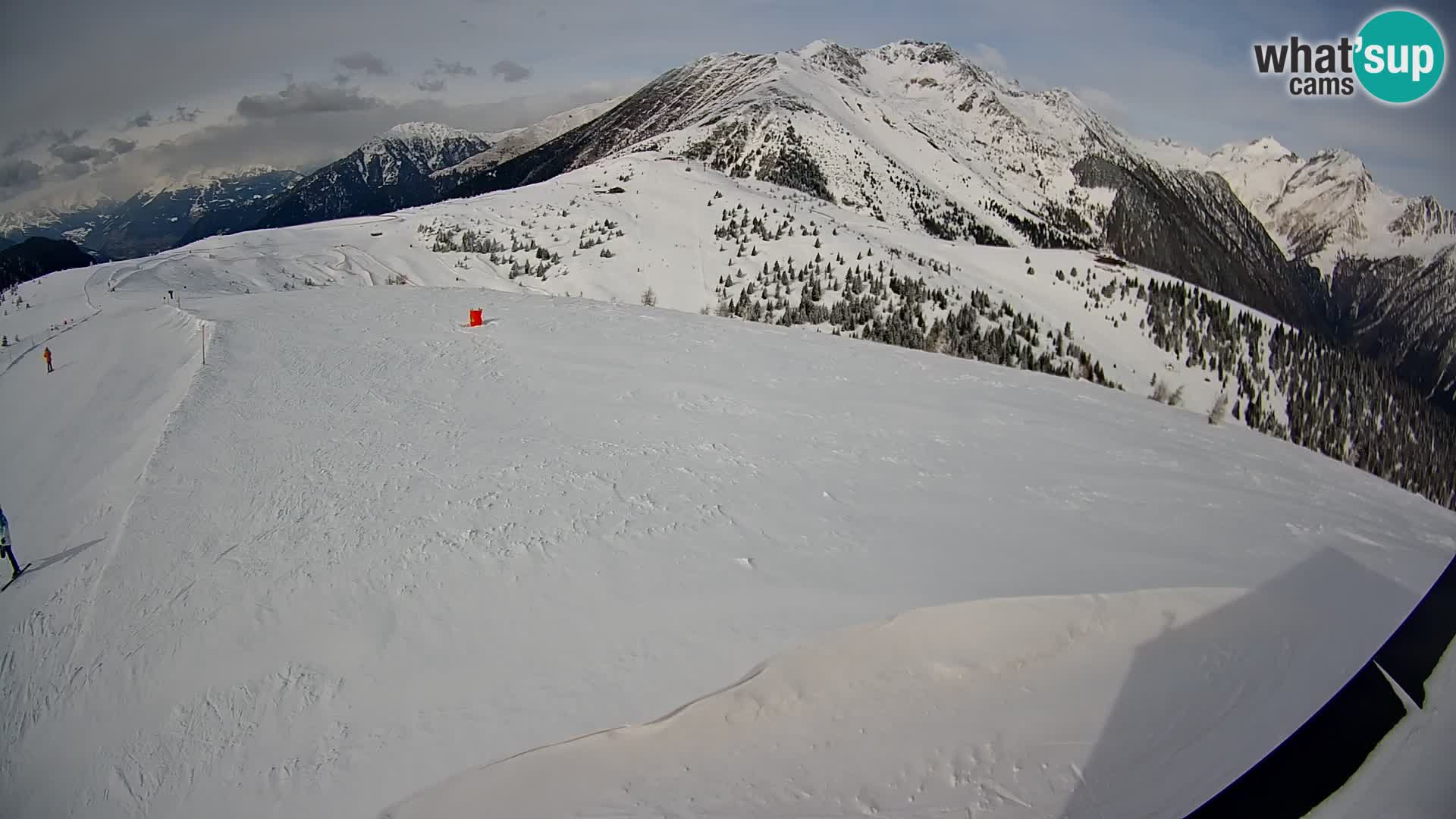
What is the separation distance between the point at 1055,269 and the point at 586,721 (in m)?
35.3

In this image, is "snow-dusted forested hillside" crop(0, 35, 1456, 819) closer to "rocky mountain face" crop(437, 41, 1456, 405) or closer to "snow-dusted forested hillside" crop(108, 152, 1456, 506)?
"snow-dusted forested hillside" crop(108, 152, 1456, 506)

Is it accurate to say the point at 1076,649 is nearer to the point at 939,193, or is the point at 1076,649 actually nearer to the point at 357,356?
the point at 357,356

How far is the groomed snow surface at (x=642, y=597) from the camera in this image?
4.54 metres

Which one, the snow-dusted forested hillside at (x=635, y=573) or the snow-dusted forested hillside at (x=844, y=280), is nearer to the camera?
the snow-dusted forested hillside at (x=635, y=573)

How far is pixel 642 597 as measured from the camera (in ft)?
19.5

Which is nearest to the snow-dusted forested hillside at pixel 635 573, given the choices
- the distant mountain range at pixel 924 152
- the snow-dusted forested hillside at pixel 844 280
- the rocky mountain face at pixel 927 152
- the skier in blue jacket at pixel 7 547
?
the skier in blue jacket at pixel 7 547

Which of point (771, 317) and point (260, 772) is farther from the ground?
point (771, 317)

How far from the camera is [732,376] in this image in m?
11.3

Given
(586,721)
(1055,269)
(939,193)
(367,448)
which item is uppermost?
(939,193)

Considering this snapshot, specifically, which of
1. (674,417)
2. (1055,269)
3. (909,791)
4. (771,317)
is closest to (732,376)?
(674,417)

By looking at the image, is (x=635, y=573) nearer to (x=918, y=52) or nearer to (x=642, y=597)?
(x=642, y=597)


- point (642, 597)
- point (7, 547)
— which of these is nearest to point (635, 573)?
point (642, 597)

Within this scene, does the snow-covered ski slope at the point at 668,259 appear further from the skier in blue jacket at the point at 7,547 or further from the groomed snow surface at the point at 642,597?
the skier in blue jacket at the point at 7,547

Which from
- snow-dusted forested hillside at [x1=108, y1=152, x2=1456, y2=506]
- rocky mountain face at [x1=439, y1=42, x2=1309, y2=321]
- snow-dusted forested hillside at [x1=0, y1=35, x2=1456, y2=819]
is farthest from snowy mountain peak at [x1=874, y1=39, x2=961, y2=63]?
snow-dusted forested hillside at [x1=0, y1=35, x2=1456, y2=819]
